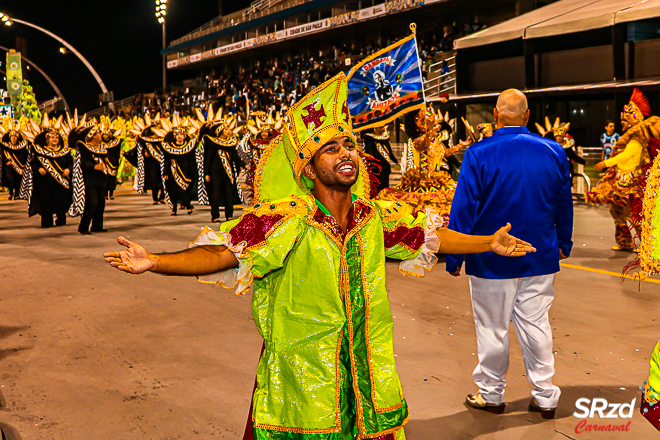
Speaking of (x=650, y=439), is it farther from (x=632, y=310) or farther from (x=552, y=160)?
(x=632, y=310)

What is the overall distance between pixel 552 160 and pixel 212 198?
10.4 meters

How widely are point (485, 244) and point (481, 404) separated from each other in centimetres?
169

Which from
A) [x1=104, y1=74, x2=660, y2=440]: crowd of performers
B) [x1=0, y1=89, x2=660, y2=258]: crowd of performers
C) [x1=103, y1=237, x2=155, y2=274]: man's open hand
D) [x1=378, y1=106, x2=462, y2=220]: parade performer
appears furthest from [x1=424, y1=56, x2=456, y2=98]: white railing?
[x1=103, y1=237, x2=155, y2=274]: man's open hand

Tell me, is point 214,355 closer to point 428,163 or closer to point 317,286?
point 317,286

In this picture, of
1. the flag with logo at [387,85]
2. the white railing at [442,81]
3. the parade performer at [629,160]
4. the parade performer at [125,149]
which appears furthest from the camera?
the white railing at [442,81]

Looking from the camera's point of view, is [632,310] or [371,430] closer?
[371,430]

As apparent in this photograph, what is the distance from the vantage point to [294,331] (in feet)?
8.92

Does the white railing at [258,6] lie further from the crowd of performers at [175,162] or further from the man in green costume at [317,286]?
the man in green costume at [317,286]

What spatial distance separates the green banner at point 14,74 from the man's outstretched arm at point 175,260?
44.2 metres

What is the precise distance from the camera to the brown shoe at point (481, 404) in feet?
14.0

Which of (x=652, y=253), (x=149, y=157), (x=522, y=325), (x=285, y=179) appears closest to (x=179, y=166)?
(x=149, y=157)

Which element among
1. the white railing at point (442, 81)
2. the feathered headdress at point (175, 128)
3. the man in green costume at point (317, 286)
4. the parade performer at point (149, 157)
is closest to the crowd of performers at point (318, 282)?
the man in green costume at point (317, 286)

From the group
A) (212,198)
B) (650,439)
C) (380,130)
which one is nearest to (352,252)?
(650,439)

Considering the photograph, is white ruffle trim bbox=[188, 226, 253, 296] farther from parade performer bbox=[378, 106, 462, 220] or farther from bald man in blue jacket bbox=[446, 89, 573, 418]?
parade performer bbox=[378, 106, 462, 220]
